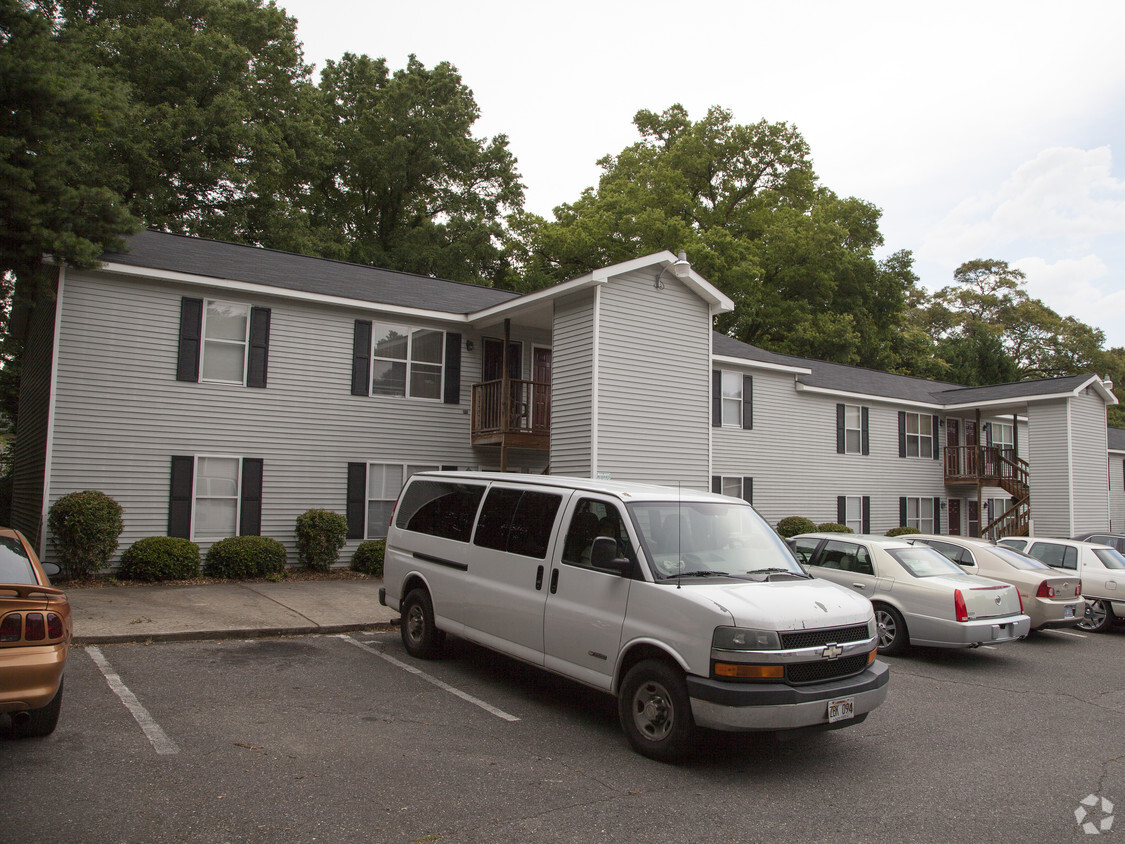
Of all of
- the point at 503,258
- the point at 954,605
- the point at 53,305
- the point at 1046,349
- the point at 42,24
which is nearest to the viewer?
the point at 954,605

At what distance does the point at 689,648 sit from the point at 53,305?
13846 millimetres

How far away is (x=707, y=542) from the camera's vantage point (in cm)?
644

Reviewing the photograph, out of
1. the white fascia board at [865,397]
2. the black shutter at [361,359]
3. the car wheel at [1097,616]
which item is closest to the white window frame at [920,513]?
the white fascia board at [865,397]

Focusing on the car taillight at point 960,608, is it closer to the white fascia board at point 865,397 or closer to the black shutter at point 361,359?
the black shutter at point 361,359

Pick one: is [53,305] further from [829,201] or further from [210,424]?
[829,201]

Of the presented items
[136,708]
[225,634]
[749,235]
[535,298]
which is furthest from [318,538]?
[749,235]

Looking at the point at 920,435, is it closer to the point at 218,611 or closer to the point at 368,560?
the point at 368,560

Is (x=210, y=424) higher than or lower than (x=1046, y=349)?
lower

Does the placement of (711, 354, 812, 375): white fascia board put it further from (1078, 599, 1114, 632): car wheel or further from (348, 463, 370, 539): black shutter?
(1078, 599, 1114, 632): car wheel

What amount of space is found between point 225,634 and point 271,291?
7934 mm

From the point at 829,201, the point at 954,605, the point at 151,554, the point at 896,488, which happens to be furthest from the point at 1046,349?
the point at 151,554

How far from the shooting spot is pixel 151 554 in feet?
42.8

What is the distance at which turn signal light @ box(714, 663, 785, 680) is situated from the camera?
17.2 ft

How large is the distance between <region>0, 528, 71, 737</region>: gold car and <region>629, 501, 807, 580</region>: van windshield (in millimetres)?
4026
